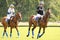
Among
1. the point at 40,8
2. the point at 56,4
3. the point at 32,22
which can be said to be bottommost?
the point at 56,4

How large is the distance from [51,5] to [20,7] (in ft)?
9.76

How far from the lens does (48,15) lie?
9164 mm

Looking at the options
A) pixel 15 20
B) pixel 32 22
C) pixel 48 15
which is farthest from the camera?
pixel 32 22

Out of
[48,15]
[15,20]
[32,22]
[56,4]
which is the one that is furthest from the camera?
[56,4]

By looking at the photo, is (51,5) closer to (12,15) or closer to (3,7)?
(3,7)

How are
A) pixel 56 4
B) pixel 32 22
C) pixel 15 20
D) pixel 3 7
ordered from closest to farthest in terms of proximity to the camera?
pixel 15 20 → pixel 32 22 → pixel 3 7 → pixel 56 4

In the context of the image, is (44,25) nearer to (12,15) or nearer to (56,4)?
(12,15)

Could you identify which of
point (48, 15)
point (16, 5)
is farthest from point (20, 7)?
point (48, 15)

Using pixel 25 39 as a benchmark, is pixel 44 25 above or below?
above

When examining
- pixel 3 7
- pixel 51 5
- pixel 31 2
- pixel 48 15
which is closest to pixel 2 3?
pixel 3 7

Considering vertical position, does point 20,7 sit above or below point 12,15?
below

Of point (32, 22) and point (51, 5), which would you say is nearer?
point (32, 22)

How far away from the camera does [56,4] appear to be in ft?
79.7

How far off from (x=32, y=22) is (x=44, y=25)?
1.28 m
